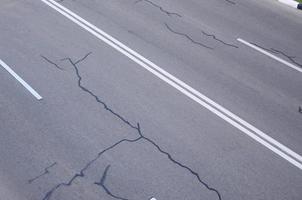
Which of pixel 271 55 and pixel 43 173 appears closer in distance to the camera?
pixel 43 173

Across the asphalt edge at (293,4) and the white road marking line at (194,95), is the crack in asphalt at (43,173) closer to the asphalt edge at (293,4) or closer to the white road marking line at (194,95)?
the white road marking line at (194,95)

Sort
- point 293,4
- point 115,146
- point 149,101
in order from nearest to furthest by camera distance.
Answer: point 115,146 → point 149,101 → point 293,4

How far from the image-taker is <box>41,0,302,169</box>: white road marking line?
258 inches

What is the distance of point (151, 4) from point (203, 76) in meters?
3.49

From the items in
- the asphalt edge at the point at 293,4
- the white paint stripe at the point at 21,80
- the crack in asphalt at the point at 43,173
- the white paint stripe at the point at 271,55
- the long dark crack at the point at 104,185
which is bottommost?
the crack in asphalt at the point at 43,173

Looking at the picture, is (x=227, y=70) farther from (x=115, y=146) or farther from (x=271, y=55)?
(x=115, y=146)

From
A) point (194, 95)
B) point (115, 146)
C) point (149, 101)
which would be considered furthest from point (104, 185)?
point (194, 95)

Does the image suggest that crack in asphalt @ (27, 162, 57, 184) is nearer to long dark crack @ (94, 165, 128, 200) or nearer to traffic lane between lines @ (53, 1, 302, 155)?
long dark crack @ (94, 165, 128, 200)

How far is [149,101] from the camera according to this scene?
744cm

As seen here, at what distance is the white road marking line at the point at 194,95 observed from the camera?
6.55 m

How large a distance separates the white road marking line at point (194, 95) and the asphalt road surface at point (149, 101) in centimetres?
2

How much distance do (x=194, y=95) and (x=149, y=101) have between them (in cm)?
94

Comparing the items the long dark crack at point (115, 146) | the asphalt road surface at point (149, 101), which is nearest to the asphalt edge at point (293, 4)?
the asphalt road surface at point (149, 101)

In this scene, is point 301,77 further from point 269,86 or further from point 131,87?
point 131,87
